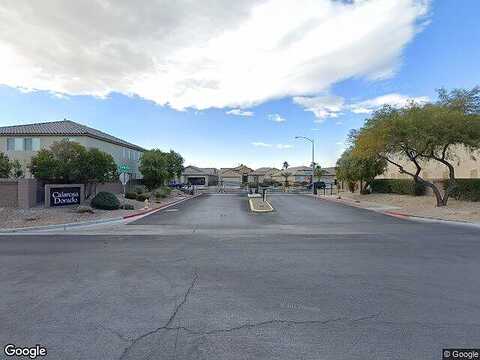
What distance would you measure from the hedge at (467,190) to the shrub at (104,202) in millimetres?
25818

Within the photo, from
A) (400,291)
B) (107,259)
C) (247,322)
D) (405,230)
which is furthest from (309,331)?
(405,230)

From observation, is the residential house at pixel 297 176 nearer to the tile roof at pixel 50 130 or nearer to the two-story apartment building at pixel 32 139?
the tile roof at pixel 50 130

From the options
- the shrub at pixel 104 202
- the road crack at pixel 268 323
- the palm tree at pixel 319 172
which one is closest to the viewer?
the road crack at pixel 268 323

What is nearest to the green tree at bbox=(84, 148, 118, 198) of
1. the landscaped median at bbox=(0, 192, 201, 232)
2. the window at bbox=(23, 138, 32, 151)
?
the landscaped median at bbox=(0, 192, 201, 232)

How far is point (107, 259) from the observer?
9305mm

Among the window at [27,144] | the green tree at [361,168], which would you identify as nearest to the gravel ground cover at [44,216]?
the window at [27,144]

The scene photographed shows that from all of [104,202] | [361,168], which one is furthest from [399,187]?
[104,202]

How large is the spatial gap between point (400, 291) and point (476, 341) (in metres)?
2.09

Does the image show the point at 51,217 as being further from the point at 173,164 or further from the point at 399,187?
the point at 399,187

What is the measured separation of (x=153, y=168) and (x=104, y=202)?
18171 mm

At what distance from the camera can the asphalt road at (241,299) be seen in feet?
14.3

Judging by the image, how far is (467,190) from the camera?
2748 cm

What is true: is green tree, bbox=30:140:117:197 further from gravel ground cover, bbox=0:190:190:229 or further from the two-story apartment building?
the two-story apartment building

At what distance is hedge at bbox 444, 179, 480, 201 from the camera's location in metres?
26.8
